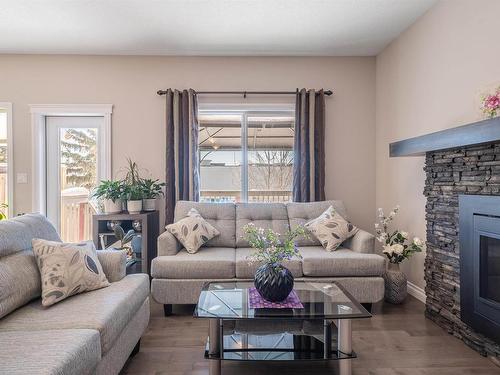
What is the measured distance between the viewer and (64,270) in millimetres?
1970

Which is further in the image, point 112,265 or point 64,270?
point 112,265

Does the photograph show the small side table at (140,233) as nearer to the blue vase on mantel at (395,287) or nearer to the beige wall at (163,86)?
the beige wall at (163,86)

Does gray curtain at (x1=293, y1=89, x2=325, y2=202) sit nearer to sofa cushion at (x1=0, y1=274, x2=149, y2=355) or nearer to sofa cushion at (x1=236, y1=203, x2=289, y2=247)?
sofa cushion at (x1=236, y1=203, x2=289, y2=247)

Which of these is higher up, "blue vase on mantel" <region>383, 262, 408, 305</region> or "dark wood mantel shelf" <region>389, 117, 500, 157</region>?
"dark wood mantel shelf" <region>389, 117, 500, 157</region>

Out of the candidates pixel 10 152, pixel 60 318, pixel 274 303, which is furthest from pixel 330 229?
pixel 10 152

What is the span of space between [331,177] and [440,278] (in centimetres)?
181

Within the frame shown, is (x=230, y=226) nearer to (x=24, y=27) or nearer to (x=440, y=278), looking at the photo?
(x=440, y=278)

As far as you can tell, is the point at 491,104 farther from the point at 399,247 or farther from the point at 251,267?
the point at 251,267

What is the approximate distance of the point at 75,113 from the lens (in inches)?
162

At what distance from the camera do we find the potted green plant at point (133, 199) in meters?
3.71

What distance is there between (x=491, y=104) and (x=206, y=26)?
8.38ft

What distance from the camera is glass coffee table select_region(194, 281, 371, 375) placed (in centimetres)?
187

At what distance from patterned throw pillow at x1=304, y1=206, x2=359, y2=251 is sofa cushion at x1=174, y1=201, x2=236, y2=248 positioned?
2.63ft

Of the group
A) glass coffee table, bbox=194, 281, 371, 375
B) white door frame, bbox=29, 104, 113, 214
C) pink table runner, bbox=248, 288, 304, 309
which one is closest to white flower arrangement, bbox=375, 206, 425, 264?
glass coffee table, bbox=194, 281, 371, 375
